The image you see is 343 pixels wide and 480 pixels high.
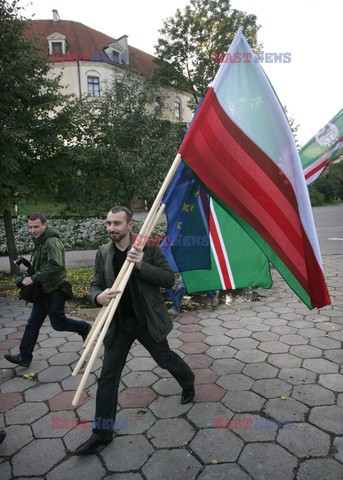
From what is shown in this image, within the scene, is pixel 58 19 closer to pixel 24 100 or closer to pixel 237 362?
pixel 24 100

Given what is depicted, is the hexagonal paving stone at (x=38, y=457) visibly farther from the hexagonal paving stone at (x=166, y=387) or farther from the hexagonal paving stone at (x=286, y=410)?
the hexagonal paving stone at (x=286, y=410)

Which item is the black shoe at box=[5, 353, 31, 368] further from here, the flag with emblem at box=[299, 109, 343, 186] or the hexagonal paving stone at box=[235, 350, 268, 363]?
the flag with emblem at box=[299, 109, 343, 186]

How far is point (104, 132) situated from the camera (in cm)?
1184

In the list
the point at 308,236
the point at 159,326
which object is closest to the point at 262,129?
the point at 308,236

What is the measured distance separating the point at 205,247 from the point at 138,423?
1855 millimetres

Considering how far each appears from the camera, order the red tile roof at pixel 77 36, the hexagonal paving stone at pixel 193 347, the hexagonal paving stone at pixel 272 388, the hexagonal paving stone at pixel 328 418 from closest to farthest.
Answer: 1. the hexagonal paving stone at pixel 328 418
2. the hexagonal paving stone at pixel 272 388
3. the hexagonal paving stone at pixel 193 347
4. the red tile roof at pixel 77 36

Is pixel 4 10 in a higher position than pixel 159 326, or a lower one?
higher

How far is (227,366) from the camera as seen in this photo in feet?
13.5

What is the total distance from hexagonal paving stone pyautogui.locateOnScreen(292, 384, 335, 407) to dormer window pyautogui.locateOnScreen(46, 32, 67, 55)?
40779 millimetres

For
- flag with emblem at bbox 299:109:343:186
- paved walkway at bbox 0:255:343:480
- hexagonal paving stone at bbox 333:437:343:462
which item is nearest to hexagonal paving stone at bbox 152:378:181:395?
paved walkway at bbox 0:255:343:480

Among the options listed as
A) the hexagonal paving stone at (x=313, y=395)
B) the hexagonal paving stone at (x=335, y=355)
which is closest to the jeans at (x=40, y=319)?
the hexagonal paving stone at (x=313, y=395)

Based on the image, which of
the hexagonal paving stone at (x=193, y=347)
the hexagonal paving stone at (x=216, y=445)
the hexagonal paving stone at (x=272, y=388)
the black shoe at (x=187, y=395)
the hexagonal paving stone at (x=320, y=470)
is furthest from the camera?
the hexagonal paving stone at (x=193, y=347)

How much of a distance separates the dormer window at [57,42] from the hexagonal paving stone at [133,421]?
4047 cm

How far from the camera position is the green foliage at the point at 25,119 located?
7.43m
